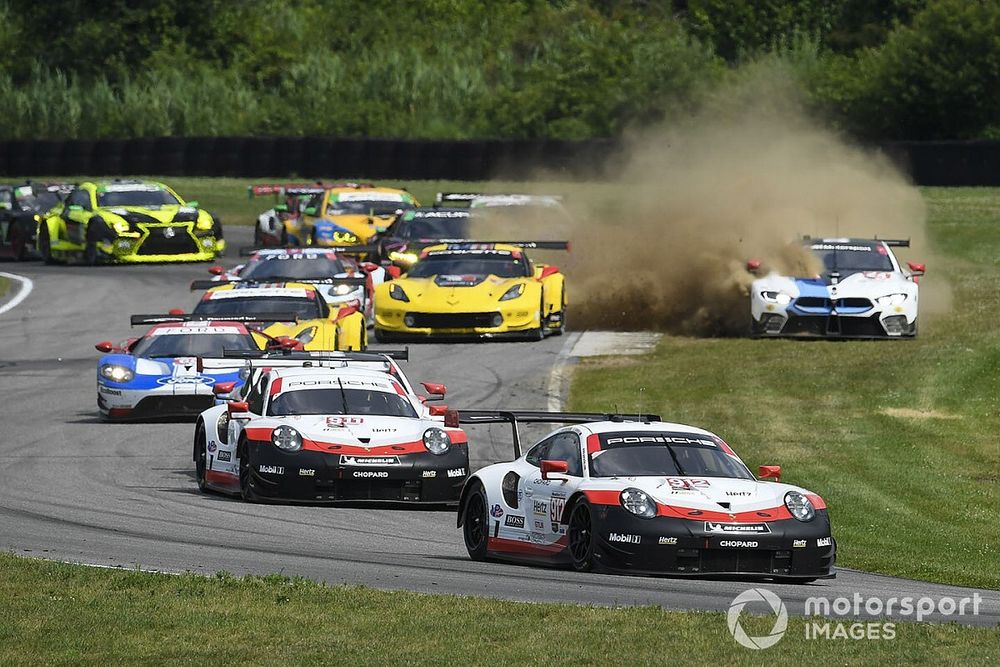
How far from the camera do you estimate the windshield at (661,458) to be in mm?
12594

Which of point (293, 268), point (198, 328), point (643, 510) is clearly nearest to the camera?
point (643, 510)

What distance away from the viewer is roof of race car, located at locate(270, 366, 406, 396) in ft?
55.0

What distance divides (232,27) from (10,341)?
169 feet

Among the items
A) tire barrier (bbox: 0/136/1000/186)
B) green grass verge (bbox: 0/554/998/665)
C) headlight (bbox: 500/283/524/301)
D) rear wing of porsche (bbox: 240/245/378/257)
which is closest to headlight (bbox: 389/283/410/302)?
headlight (bbox: 500/283/524/301)

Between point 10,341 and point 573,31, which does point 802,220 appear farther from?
point 573,31

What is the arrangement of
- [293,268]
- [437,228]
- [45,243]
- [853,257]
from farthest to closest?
[45,243]
[437,228]
[293,268]
[853,257]

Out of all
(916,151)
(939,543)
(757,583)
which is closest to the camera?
(757,583)

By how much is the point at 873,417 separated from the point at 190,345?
771cm

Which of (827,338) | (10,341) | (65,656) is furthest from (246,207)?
(65,656)

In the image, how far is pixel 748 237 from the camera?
2995 centimetres

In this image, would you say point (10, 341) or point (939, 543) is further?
point (10, 341)

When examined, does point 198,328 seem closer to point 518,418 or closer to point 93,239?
point 518,418

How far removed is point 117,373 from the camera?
21.3 metres

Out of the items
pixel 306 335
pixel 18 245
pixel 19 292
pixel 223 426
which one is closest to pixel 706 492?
pixel 223 426
